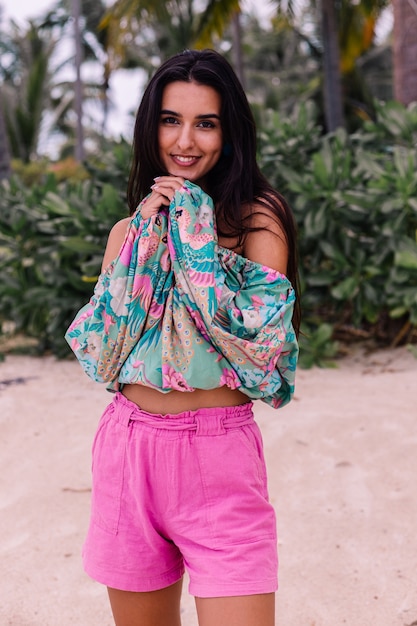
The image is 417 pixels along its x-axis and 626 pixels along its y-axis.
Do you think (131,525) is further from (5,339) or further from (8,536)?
(5,339)

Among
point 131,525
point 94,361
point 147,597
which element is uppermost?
point 94,361

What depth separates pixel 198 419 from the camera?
1.64 meters

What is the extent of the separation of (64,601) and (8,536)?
530 mm

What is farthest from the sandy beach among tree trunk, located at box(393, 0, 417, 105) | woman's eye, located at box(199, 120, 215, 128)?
tree trunk, located at box(393, 0, 417, 105)

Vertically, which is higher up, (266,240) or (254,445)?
(266,240)

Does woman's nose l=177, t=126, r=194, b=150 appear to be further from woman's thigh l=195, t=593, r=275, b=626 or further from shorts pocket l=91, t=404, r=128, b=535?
woman's thigh l=195, t=593, r=275, b=626

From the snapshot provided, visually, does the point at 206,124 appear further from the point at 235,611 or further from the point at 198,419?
the point at 235,611

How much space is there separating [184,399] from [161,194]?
1.55ft

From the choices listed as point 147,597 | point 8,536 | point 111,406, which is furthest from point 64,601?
point 111,406

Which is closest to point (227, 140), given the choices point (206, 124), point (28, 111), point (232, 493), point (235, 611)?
point (206, 124)

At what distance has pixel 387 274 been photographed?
190 inches

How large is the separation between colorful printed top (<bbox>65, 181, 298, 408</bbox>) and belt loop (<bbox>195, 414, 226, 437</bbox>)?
0.23 ft

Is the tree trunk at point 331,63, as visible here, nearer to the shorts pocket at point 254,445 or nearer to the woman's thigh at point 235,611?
the shorts pocket at point 254,445

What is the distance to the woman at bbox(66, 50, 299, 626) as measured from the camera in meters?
1.61
